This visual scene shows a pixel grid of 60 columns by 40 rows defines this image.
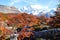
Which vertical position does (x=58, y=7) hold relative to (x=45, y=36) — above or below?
above

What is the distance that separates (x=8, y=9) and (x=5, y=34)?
27.2m

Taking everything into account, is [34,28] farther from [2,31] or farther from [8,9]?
[8,9]

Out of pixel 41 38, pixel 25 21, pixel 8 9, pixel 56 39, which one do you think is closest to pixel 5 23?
pixel 25 21

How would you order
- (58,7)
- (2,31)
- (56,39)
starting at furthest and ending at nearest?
1. (58,7)
2. (2,31)
3. (56,39)

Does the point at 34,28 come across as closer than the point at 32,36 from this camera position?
No

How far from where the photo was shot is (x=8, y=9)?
42031 millimetres

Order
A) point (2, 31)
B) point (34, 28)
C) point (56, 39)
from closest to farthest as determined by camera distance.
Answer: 1. point (56, 39)
2. point (2, 31)
3. point (34, 28)

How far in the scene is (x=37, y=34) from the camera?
16656 millimetres

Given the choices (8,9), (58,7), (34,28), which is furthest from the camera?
(8,9)

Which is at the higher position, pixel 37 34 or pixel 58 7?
pixel 58 7

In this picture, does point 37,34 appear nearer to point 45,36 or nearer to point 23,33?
point 45,36

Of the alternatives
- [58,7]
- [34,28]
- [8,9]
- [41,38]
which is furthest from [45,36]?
[8,9]

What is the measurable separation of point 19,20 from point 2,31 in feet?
9.64

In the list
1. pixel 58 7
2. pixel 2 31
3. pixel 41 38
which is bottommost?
pixel 41 38
